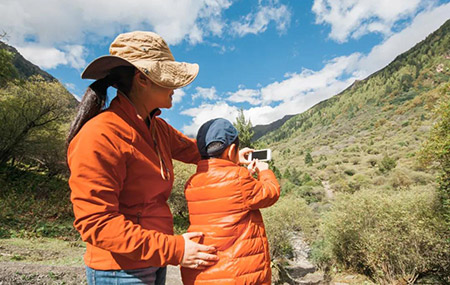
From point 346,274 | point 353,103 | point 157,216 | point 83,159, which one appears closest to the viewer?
point 83,159

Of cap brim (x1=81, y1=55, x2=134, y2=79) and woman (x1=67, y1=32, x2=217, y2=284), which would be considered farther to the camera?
cap brim (x1=81, y1=55, x2=134, y2=79)

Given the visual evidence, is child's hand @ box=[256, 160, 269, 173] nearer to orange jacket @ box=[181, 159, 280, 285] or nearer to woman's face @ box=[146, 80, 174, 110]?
orange jacket @ box=[181, 159, 280, 285]

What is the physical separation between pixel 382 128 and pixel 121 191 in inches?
3028

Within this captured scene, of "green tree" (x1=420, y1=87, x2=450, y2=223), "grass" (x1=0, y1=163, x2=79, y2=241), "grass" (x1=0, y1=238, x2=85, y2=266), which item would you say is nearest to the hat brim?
"grass" (x1=0, y1=238, x2=85, y2=266)

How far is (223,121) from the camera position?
1.78m

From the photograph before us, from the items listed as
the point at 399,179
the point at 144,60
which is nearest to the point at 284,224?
the point at 144,60

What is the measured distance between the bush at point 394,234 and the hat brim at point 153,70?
38.5 feet

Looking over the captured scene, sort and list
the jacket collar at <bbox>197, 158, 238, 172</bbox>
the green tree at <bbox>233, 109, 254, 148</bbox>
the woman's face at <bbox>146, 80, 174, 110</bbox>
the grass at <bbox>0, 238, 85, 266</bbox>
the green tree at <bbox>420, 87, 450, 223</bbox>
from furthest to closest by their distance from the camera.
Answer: the green tree at <bbox>233, 109, 254, 148</bbox>
the green tree at <bbox>420, 87, 450, 223</bbox>
the grass at <bbox>0, 238, 85, 266</bbox>
the jacket collar at <bbox>197, 158, 238, 172</bbox>
the woman's face at <bbox>146, 80, 174, 110</bbox>

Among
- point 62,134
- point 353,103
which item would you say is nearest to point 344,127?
point 353,103

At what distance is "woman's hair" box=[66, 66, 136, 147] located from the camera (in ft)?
3.98

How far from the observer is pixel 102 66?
1.25 metres

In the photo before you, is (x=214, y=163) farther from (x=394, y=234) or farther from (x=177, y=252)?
(x=394, y=234)

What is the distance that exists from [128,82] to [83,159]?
507mm

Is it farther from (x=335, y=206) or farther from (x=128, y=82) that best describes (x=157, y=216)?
(x=335, y=206)
